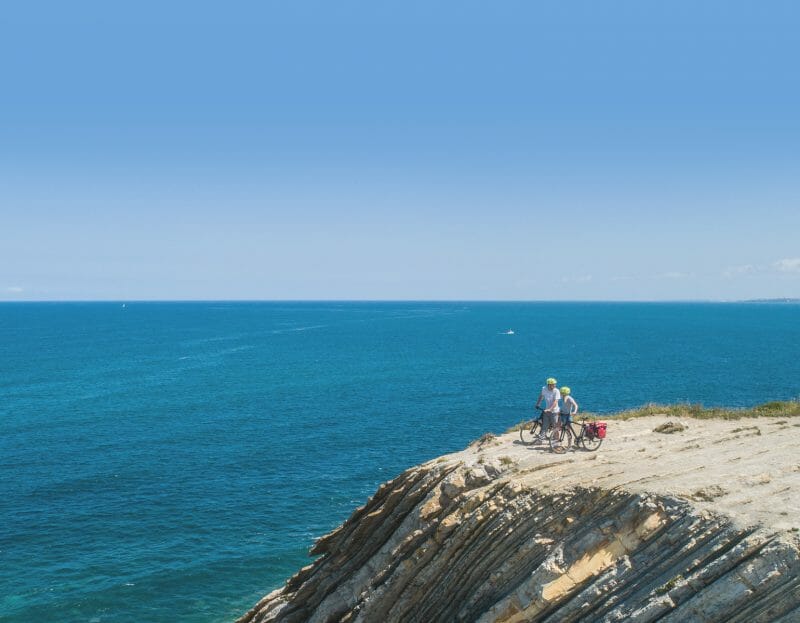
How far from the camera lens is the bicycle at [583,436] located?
941 inches

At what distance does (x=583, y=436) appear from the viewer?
24438 millimetres

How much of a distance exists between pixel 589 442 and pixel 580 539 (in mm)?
7771

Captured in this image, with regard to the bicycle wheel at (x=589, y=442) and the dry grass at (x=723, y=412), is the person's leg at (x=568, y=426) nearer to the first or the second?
the bicycle wheel at (x=589, y=442)

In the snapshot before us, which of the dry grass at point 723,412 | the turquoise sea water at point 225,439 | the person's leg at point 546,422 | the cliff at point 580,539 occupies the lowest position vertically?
the turquoise sea water at point 225,439

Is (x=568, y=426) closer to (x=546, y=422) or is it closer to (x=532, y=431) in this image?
(x=546, y=422)

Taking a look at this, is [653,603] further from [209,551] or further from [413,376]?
[413,376]

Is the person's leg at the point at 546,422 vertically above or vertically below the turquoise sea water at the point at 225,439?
above

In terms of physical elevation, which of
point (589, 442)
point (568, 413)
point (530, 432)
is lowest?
point (530, 432)

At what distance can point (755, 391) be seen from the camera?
76.1 metres

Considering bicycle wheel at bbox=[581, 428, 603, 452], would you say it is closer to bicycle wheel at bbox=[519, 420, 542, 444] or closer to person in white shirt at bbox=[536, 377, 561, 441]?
person in white shirt at bbox=[536, 377, 561, 441]

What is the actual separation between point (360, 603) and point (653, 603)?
10596 mm

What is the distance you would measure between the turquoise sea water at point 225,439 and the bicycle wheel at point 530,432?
17.7 meters

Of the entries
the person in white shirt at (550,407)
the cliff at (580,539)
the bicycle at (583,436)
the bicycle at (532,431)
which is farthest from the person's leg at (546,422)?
the cliff at (580,539)

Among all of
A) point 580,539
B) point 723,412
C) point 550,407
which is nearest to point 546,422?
point 550,407
